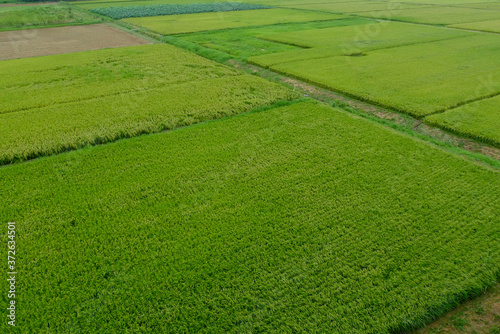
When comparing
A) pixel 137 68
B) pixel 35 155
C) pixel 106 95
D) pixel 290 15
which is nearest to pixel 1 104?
pixel 106 95

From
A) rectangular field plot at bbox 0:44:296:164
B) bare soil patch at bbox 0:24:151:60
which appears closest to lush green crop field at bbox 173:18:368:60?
rectangular field plot at bbox 0:44:296:164

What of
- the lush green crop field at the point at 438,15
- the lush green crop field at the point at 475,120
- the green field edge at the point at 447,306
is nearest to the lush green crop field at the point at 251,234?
the green field edge at the point at 447,306

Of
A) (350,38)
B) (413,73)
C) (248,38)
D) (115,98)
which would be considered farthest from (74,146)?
(350,38)

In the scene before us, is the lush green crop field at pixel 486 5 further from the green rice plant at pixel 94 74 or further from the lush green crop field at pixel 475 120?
the green rice plant at pixel 94 74

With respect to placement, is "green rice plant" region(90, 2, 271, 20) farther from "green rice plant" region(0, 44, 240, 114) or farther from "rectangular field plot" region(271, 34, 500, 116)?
"rectangular field plot" region(271, 34, 500, 116)

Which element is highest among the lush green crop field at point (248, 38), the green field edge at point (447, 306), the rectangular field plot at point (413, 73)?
the lush green crop field at point (248, 38)

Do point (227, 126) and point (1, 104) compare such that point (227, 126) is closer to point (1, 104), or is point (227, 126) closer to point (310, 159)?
point (310, 159)
